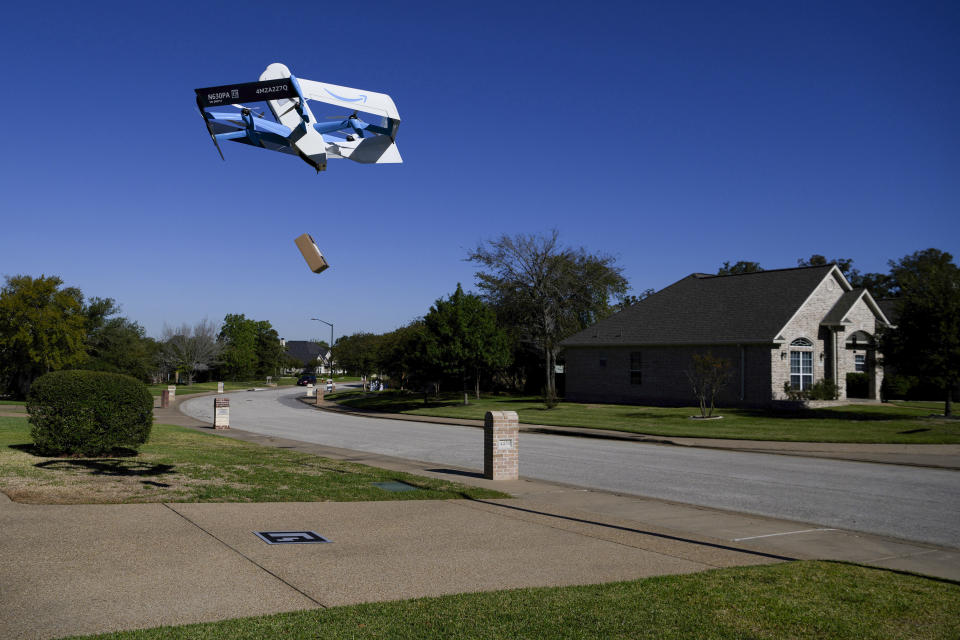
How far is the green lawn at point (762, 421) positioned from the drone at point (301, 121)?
19495 mm

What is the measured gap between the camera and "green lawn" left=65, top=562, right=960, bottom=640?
205 inches

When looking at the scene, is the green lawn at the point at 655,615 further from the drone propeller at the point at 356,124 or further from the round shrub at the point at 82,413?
the round shrub at the point at 82,413

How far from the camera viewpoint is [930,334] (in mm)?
27406

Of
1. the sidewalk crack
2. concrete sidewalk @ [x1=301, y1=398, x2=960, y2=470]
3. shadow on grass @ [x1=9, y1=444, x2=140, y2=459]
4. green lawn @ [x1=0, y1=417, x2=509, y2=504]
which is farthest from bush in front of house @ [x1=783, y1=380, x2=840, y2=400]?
the sidewalk crack

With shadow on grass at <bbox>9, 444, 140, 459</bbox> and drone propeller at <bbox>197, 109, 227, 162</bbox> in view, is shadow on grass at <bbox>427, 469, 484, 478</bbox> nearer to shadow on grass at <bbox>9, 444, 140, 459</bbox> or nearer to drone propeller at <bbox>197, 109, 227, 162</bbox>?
shadow on grass at <bbox>9, 444, 140, 459</bbox>

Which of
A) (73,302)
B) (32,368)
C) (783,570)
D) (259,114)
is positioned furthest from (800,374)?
(32,368)

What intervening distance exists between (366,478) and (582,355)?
1225 inches

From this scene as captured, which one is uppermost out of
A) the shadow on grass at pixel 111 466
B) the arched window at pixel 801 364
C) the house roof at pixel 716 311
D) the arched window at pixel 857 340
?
the house roof at pixel 716 311

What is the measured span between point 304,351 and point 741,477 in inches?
5922

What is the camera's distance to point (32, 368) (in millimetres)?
51625

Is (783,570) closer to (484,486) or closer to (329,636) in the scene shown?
(329,636)

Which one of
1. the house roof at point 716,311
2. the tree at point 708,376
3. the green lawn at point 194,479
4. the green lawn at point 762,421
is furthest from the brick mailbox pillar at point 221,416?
the house roof at point 716,311

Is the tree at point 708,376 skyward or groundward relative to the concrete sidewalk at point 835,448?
skyward

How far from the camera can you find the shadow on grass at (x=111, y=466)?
12281 millimetres
